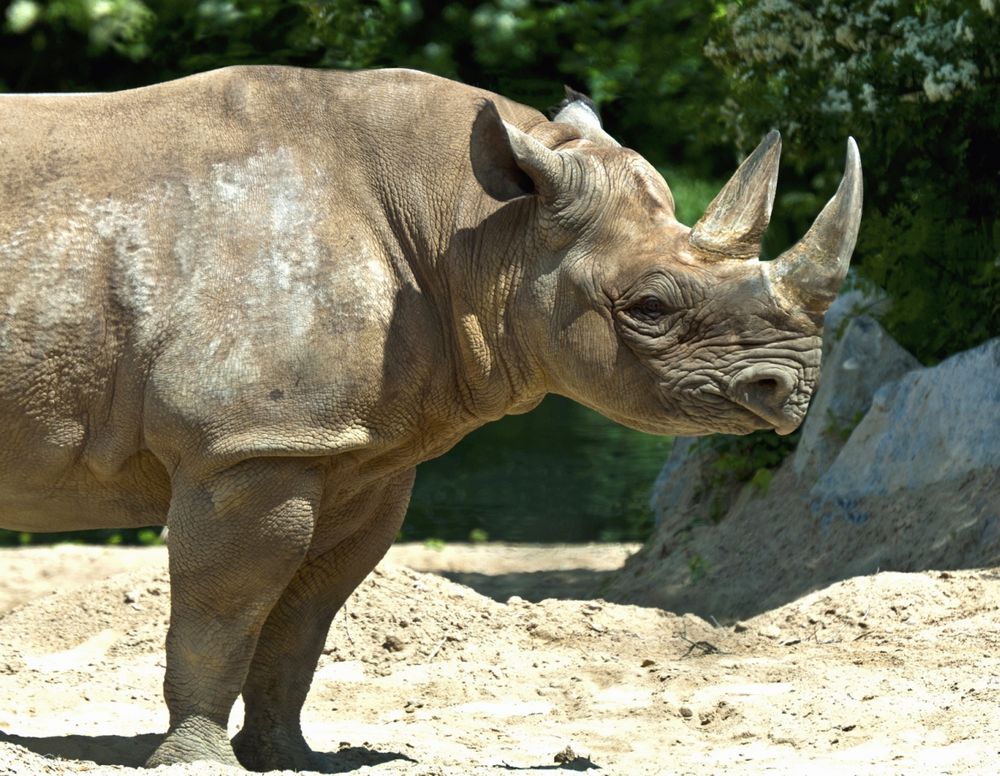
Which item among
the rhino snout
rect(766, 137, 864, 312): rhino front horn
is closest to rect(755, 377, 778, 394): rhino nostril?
the rhino snout

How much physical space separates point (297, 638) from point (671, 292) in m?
2.01

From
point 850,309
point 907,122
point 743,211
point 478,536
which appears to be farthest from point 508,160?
point 478,536

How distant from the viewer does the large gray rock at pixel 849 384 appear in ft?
35.9

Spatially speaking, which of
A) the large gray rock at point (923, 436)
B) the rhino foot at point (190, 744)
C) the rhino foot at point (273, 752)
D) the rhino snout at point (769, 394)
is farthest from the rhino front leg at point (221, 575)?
the large gray rock at point (923, 436)

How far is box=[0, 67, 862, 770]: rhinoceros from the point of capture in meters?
5.76

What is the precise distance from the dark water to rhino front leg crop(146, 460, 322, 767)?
7.97 metres

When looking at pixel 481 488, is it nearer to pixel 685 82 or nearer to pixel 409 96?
pixel 685 82

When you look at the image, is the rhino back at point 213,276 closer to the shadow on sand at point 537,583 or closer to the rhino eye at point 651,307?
the rhino eye at point 651,307

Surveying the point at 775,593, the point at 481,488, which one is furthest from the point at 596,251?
the point at 481,488

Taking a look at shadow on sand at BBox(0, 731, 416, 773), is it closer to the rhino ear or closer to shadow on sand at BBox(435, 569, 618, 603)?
the rhino ear

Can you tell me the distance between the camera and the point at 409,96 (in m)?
6.23

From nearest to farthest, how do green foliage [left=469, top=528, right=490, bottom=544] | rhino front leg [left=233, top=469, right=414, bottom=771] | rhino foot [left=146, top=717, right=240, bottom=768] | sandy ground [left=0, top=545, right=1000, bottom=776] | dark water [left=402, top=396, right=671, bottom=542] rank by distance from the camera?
rhino foot [left=146, top=717, right=240, bottom=768], sandy ground [left=0, top=545, right=1000, bottom=776], rhino front leg [left=233, top=469, right=414, bottom=771], green foliage [left=469, top=528, right=490, bottom=544], dark water [left=402, top=396, right=671, bottom=542]

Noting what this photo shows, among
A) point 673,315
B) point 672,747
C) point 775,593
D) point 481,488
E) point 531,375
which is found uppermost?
point 673,315

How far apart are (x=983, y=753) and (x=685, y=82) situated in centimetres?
942
